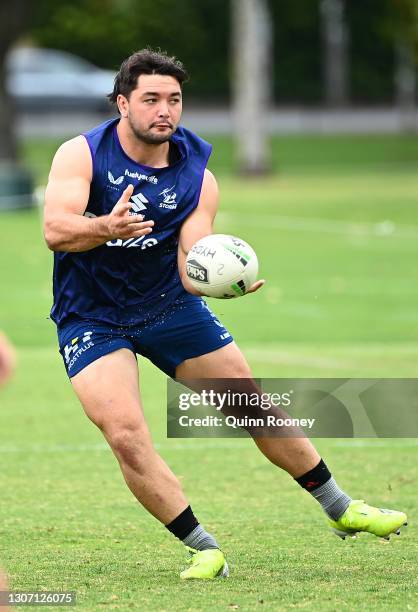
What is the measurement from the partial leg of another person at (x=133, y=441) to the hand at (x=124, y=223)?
613 millimetres

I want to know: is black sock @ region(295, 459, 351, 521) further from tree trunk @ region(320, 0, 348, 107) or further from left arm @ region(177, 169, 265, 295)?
tree trunk @ region(320, 0, 348, 107)

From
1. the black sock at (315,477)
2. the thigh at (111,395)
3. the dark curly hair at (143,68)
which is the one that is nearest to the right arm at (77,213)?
the dark curly hair at (143,68)

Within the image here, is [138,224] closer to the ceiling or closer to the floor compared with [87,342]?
closer to the ceiling

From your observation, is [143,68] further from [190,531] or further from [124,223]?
[190,531]

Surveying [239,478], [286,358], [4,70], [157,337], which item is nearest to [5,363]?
[157,337]

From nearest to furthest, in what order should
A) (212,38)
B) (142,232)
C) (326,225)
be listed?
(142,232), (326,225), (212,38)

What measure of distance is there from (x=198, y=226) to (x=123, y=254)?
399 mm

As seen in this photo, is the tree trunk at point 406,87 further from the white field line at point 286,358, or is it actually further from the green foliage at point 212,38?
the white field line at point 286,358

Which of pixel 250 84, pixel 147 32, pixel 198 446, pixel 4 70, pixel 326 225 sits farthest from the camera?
pixel 147 32

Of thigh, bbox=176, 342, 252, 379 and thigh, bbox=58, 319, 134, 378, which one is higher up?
thigh, bbox=58, 319, 134, 378

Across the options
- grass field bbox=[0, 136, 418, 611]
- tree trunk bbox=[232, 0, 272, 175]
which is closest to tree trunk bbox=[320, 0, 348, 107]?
tree trunk bbox=[232, 0, 272, 175]

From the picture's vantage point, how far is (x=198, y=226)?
6848mm

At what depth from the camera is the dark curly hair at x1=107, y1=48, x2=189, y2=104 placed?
263 inches

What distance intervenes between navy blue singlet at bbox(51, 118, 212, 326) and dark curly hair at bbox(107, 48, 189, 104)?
0.24 meters
